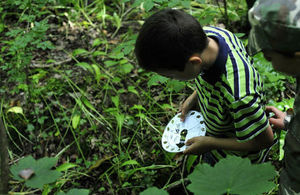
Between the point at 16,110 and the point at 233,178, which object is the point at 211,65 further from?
the point at 16,110

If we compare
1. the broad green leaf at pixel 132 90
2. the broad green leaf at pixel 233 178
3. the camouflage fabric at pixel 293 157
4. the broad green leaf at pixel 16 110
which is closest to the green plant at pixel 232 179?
the broad green leaf at pixel 233 178

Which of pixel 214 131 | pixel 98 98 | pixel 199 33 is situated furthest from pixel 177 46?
pixel 98 98

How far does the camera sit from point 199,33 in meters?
1.24

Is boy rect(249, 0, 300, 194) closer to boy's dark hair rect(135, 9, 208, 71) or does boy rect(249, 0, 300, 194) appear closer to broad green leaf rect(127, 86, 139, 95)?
boy's dark hair rect(135, 9, 208, 71)

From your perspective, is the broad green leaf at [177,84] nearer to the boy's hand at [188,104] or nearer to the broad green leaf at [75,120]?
the boy's hand at [188,104]

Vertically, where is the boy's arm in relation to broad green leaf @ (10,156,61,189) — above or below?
below

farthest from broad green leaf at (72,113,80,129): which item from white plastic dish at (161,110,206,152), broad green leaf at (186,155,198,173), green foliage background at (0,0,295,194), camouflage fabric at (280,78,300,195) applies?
camouflage fabric at (280,78,300,195)

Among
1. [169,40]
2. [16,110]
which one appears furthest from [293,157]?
[16,110]

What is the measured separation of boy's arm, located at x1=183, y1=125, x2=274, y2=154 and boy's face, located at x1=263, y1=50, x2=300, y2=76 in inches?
14.5

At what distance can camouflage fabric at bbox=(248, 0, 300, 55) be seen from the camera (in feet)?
A: 2.92

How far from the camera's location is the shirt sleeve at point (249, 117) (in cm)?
122

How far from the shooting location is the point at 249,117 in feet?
4.09

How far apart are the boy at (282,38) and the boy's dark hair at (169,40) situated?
9.5 inches

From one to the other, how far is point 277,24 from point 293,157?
0.50 meters
